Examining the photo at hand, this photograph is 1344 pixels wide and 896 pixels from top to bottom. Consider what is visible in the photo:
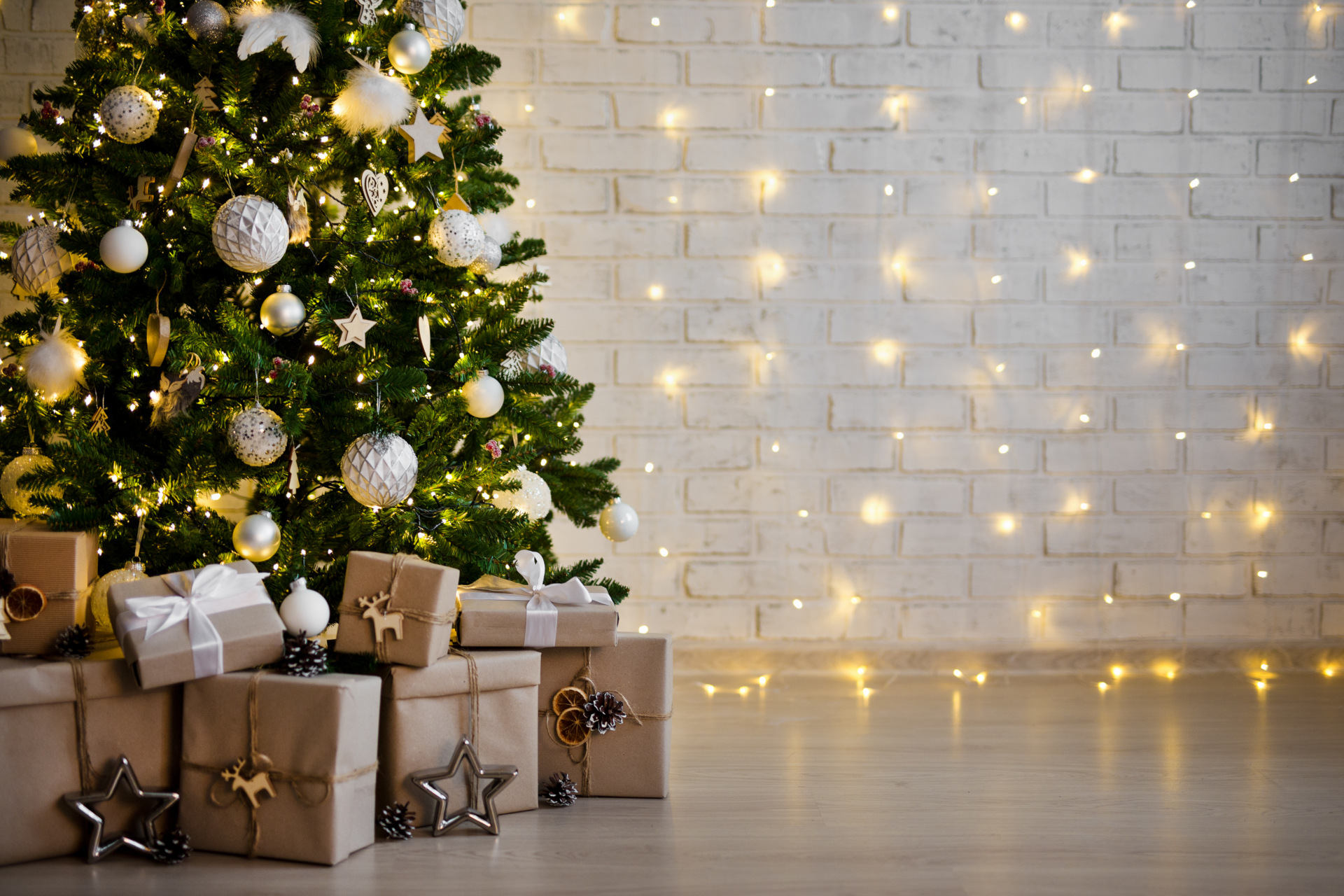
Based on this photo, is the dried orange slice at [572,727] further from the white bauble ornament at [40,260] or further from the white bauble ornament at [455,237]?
the white bauble ornament at [40,260]

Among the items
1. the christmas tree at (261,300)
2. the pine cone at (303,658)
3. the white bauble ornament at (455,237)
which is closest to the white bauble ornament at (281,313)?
the christmas tree at (261,300)

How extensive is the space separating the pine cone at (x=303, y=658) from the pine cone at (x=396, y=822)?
0.75 feet

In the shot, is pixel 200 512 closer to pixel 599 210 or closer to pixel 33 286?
pixel 33 286

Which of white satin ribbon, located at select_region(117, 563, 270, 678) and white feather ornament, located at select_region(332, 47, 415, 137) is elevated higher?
white feather ornament, located at select_region(332, 47, 415, 137)

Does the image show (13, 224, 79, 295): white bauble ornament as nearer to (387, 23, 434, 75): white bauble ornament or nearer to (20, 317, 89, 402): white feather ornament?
(20, 317, 89, 402): white feather ornament

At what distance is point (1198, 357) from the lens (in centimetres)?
232

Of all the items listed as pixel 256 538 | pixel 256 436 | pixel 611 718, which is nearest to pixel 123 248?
pixel 256 436

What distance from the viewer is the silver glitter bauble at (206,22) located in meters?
1.44

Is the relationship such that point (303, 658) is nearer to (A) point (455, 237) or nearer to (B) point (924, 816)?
(A) point (455, 237)

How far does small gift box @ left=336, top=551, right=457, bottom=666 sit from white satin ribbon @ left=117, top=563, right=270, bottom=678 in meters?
0.14

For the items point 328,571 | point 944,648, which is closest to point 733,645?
point 944,648

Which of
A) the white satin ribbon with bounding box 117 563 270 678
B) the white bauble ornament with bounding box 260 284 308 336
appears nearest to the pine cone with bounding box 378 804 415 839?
the white satin ribbon with bounding box 117 563 270 678

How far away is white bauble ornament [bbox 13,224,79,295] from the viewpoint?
1496mm

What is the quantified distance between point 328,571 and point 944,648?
1.50 meters
